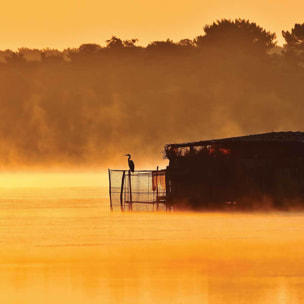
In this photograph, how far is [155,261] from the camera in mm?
26594

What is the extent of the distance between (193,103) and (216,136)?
492 inches

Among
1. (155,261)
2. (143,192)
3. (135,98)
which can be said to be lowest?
(155,261)

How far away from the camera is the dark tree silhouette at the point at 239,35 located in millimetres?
157875

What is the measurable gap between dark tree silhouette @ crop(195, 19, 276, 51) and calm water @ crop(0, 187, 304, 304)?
4543 inches

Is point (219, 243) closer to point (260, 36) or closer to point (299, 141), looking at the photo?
point (299, 141)

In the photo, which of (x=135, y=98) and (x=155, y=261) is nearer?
(x=155, y=261)

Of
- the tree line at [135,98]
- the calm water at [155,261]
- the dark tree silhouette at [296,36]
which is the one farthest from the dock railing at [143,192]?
the tree line at [135,98]

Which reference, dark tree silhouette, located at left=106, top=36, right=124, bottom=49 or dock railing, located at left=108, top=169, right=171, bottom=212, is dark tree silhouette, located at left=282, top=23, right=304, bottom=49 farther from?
dock railing, located at left=108, top=169, right=171, bottom=212

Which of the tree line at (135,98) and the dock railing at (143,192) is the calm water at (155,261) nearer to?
the dock railing at (143,192)

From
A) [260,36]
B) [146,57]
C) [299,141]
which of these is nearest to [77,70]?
[146,57]

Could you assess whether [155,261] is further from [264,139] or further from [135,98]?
[135,98]

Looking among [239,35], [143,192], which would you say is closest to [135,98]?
[239,35]

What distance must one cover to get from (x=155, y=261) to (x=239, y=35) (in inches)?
5389

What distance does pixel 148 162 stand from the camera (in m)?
176
